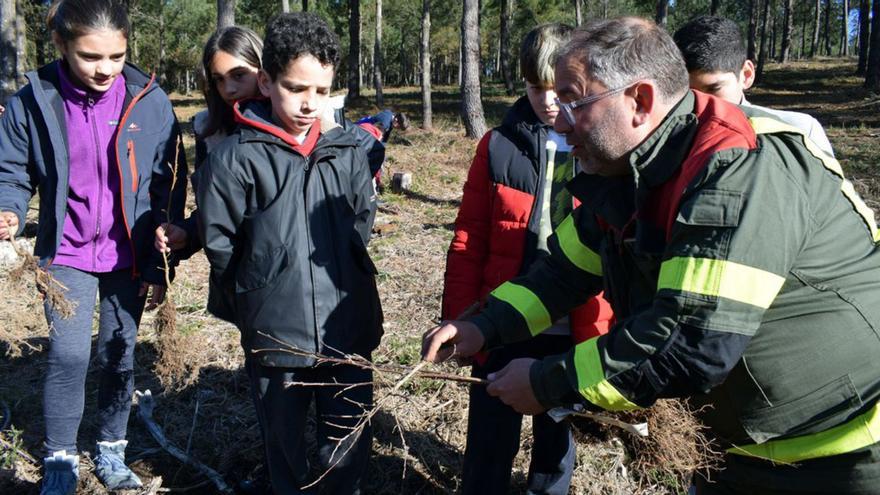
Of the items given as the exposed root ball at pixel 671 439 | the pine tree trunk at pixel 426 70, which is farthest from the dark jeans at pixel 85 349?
the pine tree trunk at pixel 426 70

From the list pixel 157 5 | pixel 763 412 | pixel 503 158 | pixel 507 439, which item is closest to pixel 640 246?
pixel 763 412

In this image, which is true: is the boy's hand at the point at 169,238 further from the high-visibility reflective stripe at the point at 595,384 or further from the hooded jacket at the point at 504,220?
the high-visibility reflective stripe at the point at 595,384

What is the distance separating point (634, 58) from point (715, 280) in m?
0.57

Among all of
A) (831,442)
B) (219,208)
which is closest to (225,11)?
(219,208)

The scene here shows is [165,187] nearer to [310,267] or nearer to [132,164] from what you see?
[132,164]

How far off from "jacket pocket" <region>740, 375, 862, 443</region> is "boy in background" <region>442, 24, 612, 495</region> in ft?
2.94

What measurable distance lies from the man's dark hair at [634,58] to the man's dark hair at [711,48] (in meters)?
1.14

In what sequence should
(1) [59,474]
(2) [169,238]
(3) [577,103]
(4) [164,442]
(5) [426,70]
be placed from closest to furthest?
(3) [577,103] → (2) [169,238] → (1) [59,474] → (4) [164,442] → (5) [426,70]

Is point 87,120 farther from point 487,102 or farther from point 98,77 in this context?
point 487,102

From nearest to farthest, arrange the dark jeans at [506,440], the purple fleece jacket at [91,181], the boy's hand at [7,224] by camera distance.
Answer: the boy's hand at [7,224] < the dark jeans at [506,440] < the purple fleece jacket at [91,181]

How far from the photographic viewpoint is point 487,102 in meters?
22.7

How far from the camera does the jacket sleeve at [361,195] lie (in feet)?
8.76

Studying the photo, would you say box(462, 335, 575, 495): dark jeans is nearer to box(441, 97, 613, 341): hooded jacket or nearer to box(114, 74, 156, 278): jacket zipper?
box(441, 97, 613, 341): hooded jacket

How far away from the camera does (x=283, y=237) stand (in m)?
2.46
